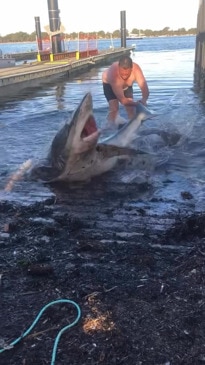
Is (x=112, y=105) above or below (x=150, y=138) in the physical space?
above

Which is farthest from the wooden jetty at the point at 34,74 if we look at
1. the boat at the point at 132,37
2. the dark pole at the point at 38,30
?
the boat at the point at 132,37

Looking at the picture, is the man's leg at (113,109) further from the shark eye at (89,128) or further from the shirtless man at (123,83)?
the shark eye at (89,128)

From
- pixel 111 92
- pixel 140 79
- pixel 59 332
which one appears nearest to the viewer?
pixel 59 332

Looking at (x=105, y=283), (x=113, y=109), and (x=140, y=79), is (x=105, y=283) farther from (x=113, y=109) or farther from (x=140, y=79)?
(x=113, y=109)

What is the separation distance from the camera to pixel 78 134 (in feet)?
21.3

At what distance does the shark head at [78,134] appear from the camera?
6367 mm

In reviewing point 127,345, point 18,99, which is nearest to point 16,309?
point 127,345

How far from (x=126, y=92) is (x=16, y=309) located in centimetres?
739

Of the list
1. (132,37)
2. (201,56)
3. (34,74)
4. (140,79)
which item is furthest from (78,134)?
(132,37)

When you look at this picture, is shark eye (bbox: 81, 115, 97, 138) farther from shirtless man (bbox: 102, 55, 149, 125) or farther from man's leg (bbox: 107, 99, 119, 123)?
man's leg (bbox: 107, 99, 119, 123)

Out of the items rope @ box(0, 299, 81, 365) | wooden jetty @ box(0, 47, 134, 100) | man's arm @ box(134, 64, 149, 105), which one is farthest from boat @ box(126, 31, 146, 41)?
rope @ box(0, 299, 81, 365)

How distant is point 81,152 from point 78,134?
348 millimetres

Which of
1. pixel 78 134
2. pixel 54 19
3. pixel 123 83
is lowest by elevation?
pixel 78 134

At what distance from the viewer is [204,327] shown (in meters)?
3.00
